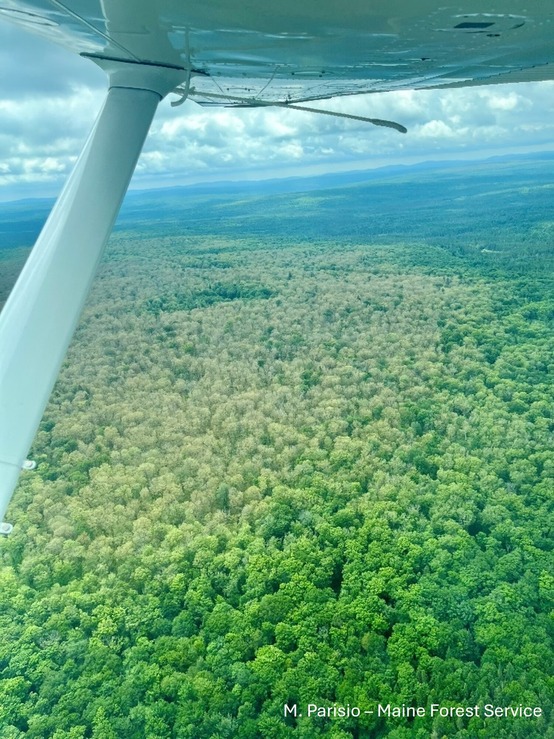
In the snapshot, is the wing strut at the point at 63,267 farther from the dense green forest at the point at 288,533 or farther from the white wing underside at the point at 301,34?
the dense green forest at the point at 288,533

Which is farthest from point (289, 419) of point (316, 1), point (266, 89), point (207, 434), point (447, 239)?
point (447, 239)

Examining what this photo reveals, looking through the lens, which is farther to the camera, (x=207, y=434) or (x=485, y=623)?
(x=207, y=434)

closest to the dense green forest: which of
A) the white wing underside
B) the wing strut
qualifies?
the wing strut

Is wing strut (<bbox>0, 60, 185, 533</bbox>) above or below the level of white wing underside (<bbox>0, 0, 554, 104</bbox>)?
below

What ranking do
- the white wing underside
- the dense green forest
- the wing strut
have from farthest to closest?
the dense green forest → the wing strut → the white wing underside

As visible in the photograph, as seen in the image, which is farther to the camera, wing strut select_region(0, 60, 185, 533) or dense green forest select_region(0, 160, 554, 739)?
dense green forest select_region(0, 160, 554, 739)

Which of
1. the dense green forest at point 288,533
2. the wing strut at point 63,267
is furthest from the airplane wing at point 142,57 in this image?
the dense green forest at point 288,533

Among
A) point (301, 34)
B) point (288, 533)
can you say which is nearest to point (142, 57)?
point (301, 34)

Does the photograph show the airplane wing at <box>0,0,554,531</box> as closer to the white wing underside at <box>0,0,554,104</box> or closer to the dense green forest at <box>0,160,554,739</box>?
the white wing underside at <box>0,0,554,104</box>

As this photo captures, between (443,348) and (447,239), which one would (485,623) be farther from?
(447,239)
